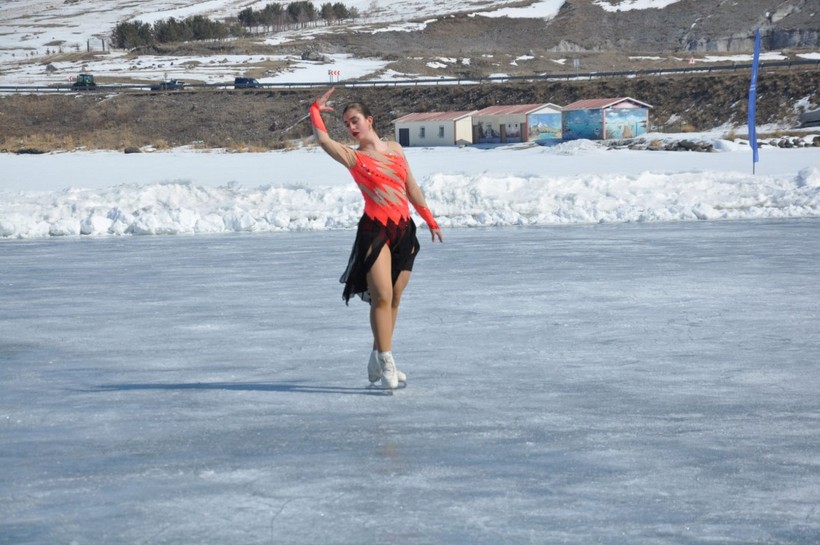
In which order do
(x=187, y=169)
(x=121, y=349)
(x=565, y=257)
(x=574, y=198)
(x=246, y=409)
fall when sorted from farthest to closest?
(x=187, y=169), (x=574, y=198), (x=565, y=257), (x=121, y=349), (x=246, y=409)

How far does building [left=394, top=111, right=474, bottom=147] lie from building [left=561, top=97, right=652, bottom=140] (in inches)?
196

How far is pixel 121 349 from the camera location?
8.83 meters

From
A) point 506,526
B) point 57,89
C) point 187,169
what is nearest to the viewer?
point 506,526

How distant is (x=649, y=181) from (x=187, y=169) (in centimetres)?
1949

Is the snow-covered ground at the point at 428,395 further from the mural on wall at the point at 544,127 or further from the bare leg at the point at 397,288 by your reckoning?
the mural on wall at the point at 544,127

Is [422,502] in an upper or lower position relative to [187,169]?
upper

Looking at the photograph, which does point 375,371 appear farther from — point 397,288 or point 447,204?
point 447,204

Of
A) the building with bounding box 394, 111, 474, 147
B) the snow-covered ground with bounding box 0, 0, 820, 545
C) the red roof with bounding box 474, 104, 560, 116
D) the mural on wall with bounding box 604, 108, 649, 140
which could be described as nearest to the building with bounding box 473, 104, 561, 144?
the red roof with bounding box 474, 104, 560, 116

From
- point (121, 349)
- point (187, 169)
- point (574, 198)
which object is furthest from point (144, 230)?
point (187, 169)

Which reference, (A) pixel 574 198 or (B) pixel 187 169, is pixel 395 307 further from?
(B) pixel 187 169

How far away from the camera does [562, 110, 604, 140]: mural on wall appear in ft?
199

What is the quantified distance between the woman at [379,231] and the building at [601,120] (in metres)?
54.7

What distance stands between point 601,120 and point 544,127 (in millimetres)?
3525

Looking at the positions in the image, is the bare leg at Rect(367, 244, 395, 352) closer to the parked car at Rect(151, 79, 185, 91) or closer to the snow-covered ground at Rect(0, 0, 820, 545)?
the snow-covered ground at Rect(0, 0, 820, 545)
